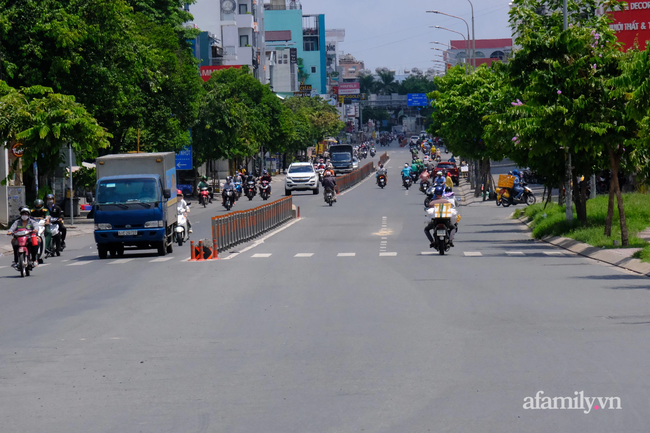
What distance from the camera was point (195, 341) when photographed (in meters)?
10.3

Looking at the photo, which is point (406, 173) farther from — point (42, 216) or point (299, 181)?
point (42, 216)

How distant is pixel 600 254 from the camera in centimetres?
2112

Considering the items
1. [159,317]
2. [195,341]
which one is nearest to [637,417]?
[195,341]

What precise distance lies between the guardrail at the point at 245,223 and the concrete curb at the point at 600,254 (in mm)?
9114

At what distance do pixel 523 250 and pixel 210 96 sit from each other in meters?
40.3

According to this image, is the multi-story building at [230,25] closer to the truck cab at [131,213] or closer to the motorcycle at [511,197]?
the motorcycle at [511,197]

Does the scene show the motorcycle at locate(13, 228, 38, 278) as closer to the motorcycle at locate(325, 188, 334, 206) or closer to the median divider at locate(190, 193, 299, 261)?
the median divider at locate(190, 193, 299, 261)

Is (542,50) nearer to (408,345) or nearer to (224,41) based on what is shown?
(408,345)

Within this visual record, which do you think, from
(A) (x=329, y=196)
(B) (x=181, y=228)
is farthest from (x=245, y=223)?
(A) (x=329, y=196)

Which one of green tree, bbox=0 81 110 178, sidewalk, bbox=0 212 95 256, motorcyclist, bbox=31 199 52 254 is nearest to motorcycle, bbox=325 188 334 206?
sidewalk, bbox=0 212 95 256

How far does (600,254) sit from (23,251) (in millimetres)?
12612

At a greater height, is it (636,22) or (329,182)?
(636,22)

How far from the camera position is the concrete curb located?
17.9 meters

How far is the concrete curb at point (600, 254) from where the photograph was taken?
17.9 m
